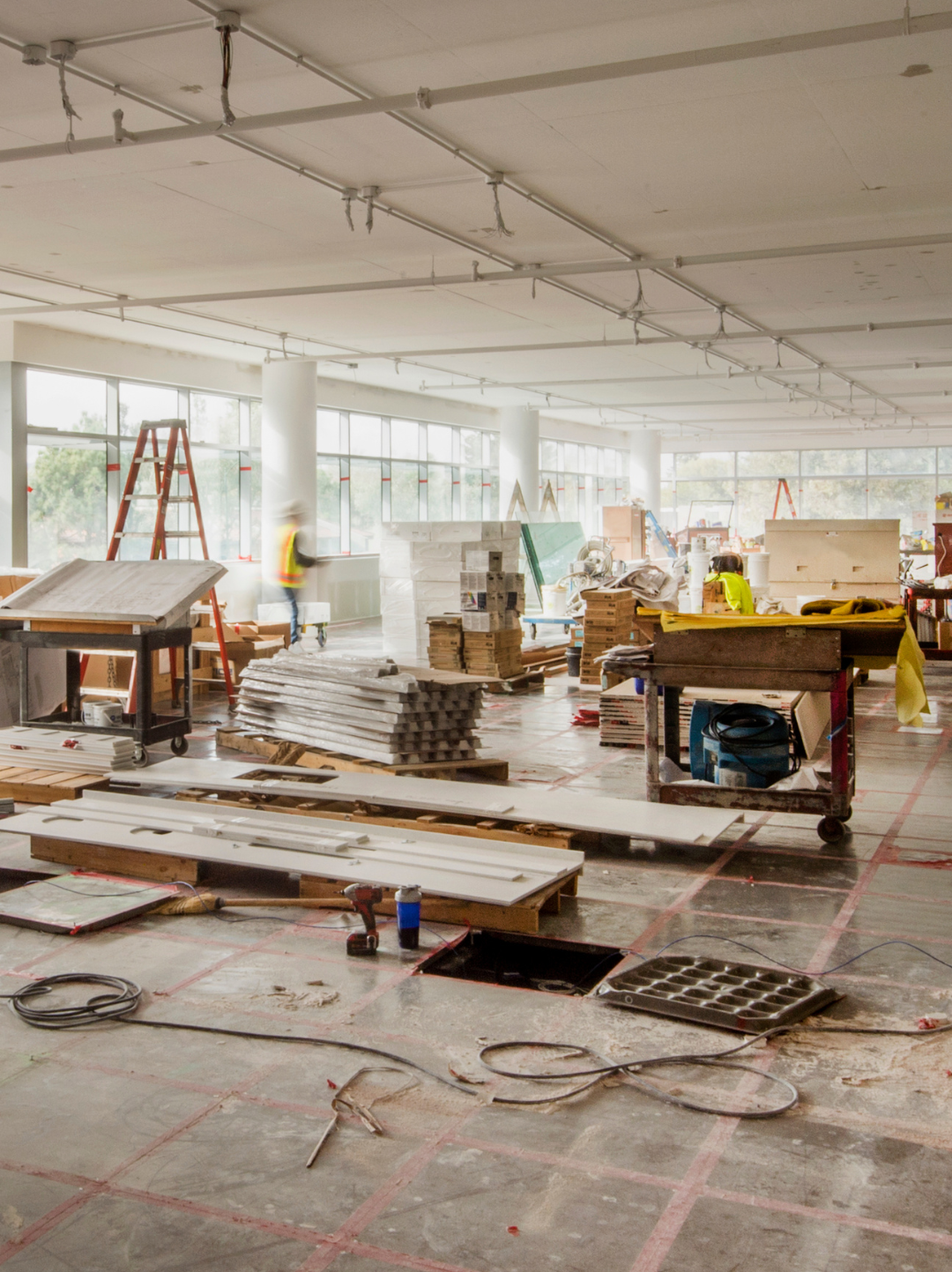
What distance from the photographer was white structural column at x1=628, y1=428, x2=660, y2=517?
106ft

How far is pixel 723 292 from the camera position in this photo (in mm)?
14047

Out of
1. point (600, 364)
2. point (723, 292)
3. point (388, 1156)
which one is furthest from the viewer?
point (600, 364)

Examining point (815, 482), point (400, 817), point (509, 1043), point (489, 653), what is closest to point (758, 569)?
point (489, 653)

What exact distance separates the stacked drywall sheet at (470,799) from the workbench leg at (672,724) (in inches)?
27.1

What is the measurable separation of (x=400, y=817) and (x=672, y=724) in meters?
→ 1.97

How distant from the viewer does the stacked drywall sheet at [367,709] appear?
7914 mm

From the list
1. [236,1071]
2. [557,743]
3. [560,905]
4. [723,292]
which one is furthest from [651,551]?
[236,1071]

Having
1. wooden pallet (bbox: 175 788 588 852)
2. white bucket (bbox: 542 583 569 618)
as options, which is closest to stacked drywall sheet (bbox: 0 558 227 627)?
wooden pallet (bbox: 175 788 588 852)

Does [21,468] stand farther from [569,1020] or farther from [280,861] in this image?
[569,1020]

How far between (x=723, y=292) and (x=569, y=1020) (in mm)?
11645

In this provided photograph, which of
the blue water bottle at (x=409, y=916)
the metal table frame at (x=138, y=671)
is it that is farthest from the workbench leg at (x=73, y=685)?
the blue water bottle at (x=409, y=916)

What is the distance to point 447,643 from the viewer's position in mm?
13180

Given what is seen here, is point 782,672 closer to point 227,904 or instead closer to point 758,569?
point 227,904

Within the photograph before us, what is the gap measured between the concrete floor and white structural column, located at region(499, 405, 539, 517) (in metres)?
19.6
